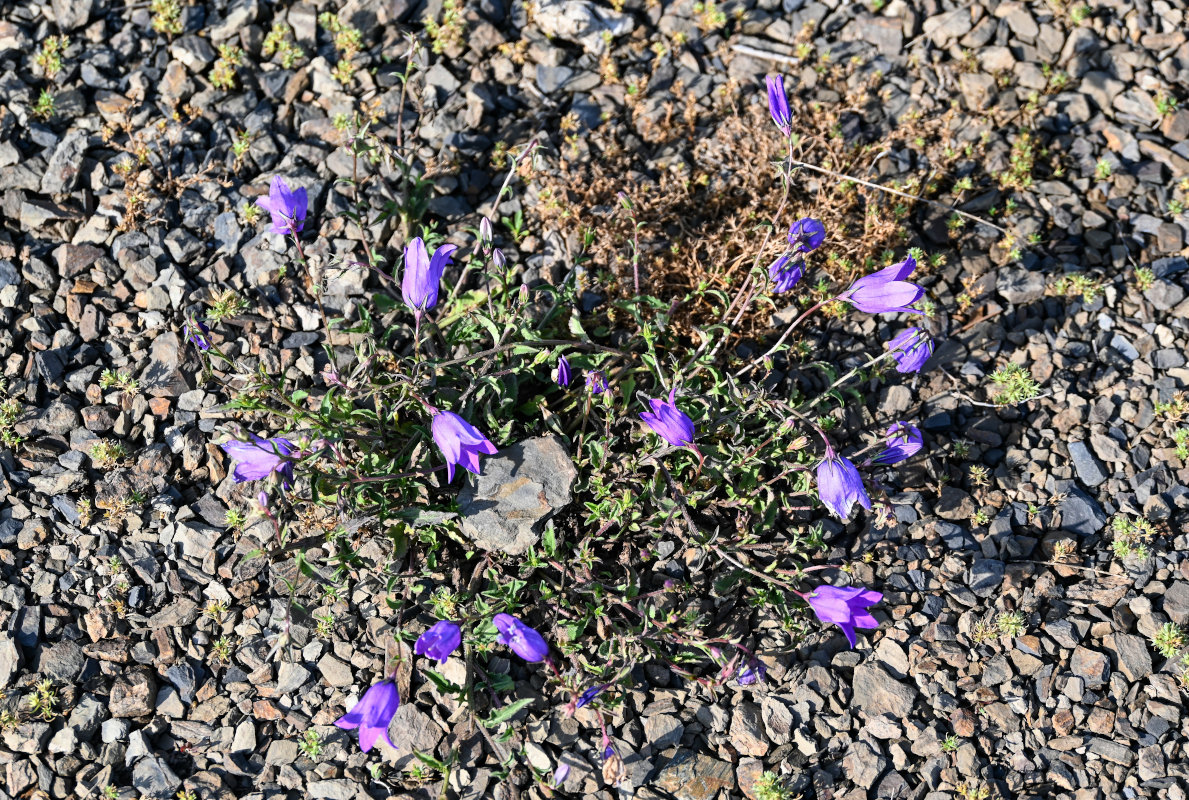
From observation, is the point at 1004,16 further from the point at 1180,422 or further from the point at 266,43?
the point at 266,43

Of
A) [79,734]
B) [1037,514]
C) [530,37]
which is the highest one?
[530,37]

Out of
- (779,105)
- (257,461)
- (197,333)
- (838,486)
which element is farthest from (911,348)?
(197,333)

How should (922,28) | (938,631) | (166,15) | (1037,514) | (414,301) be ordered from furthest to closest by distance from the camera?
1. (922,28)
2. (166,15)
3. (1037,514)
4. (938,631)
5. (414,301)

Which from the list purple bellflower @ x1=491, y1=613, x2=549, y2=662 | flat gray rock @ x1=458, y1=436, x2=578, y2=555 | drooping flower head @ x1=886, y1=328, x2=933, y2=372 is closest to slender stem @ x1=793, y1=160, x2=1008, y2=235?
drooping flower head @ x1=886, y1=328, x2=933, y2=372

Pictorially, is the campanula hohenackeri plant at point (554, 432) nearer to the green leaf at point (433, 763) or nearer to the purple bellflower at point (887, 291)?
the purple bellflower at point (887, 291)

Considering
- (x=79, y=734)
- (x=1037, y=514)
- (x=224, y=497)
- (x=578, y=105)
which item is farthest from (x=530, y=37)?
(x=79, y=734)
